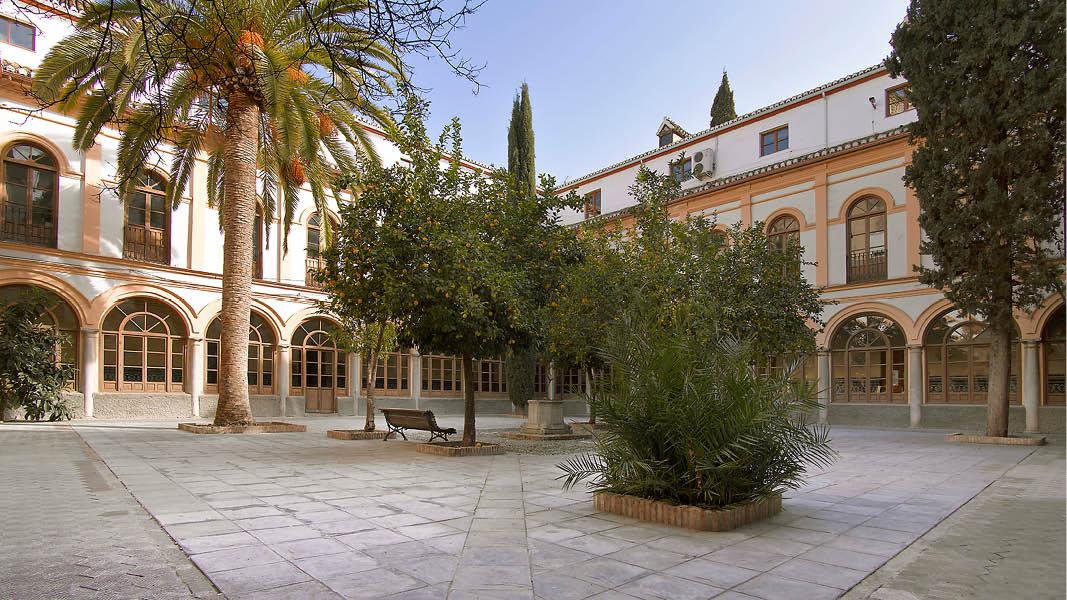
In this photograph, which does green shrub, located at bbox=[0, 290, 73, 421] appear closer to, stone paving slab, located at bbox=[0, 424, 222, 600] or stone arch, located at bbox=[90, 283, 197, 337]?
stone arch, located at bbox=[90, 283, 197, 337]

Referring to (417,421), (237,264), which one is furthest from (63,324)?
(417,421)

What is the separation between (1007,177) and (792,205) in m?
9.18

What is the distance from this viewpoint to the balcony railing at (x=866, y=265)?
849 inches

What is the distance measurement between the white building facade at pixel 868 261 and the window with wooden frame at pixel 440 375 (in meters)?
11.4

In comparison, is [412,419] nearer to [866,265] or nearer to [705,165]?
[866,265]

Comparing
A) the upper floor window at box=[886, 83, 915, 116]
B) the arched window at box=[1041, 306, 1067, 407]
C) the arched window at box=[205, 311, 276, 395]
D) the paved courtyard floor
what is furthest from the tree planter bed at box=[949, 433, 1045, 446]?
the arched window at box=[205, 311, 276, 395]

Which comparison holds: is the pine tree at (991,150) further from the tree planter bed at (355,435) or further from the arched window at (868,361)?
the tree planter bed at (355,435)

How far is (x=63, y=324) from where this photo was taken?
1798 cm

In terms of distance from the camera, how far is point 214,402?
69.4ft

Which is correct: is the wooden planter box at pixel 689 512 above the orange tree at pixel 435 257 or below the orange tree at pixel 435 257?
below

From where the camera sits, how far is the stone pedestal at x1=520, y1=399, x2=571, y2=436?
50.4 ft

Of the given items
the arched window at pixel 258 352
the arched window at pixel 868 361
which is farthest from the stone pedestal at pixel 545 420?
the arched window at pixel 868 361

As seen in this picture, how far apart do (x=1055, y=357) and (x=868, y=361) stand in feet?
15.7

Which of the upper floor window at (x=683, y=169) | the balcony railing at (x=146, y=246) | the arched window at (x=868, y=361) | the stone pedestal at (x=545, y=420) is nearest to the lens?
the stone pedestal at (x=545, y=420)
